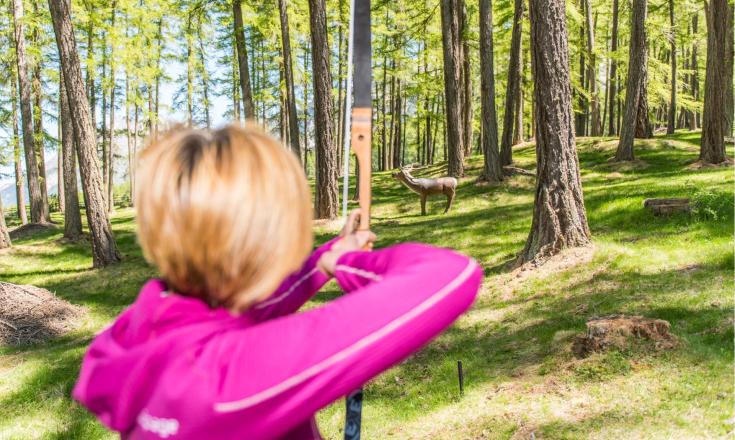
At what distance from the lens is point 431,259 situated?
102 cm

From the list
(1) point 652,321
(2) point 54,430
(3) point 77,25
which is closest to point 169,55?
(3) point 77,25

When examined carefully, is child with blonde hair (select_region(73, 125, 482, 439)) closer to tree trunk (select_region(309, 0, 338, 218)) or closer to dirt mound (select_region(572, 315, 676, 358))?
dirt mound (select_region(572, 315, 676, 358))

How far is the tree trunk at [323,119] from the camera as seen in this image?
1304 centimetres

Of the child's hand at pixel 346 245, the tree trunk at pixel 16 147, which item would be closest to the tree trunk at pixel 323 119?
the child's hand at pixel 346 245

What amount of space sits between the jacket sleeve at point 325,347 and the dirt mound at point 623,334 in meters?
4.73

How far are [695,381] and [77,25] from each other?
21742 millimetres

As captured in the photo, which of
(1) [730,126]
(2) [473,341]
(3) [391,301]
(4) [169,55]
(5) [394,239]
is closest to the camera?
(3) [391,301]

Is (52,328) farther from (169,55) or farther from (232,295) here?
(169,55)

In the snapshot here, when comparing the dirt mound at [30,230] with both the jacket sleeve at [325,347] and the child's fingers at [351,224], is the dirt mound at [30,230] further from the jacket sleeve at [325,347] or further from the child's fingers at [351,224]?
the jacket sleeve at [325,347]

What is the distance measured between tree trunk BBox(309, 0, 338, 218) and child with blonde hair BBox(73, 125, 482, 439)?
1229 cm

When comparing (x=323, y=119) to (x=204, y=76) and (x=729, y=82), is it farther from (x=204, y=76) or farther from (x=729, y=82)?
(x=204, y=76)

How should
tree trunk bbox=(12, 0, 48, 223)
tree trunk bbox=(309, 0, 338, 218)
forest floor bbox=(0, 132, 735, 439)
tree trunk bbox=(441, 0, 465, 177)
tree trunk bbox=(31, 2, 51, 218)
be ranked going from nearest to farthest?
forest floor bbox=(0, 132, 735, 439) → tree trunk bbox=(309, 0, 338, 218) → tree trunk bbox=(441, 0, 465, 177) → tree trunk bbox=(12, 0, 48, 223) → tree trunk bbox=(31, 2, 51, 218)

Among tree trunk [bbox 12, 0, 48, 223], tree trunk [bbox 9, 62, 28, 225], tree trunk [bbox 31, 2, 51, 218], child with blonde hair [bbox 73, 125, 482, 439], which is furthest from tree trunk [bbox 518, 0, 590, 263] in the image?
tree trunk [bbox 9, 62, 28, 225]

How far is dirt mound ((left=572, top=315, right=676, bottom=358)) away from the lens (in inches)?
199
